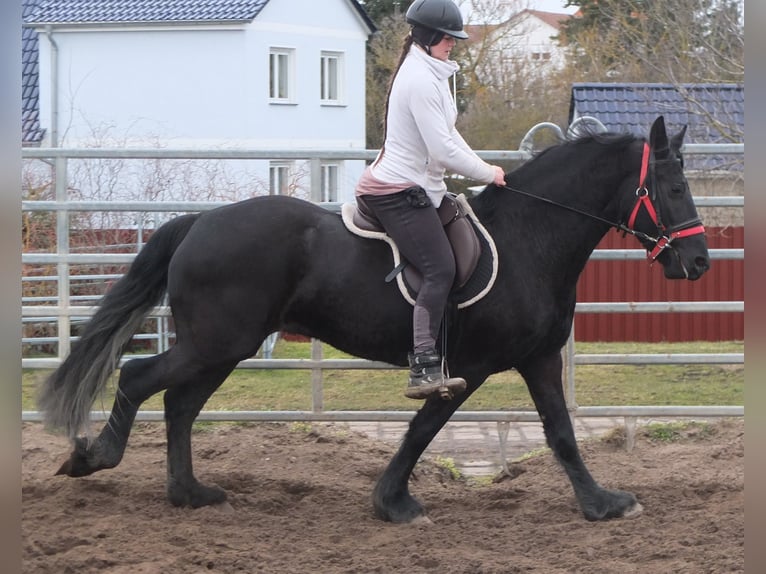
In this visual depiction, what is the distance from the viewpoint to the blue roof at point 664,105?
14500mm

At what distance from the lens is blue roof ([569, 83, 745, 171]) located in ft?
45.7

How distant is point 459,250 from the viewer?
16.8 ft

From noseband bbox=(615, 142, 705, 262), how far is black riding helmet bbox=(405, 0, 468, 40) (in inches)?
46.8

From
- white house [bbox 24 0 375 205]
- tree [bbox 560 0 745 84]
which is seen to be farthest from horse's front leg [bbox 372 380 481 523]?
white house [bbox 24 0 375 205]

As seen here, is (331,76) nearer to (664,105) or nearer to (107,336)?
(664,105)

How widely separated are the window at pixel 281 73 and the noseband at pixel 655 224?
30905mm

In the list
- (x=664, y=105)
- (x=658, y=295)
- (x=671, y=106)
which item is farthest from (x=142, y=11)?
(x=658, y=295)

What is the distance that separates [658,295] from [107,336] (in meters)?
8.97

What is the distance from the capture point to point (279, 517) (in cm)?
547

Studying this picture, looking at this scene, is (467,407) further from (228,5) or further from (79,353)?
(228,5)

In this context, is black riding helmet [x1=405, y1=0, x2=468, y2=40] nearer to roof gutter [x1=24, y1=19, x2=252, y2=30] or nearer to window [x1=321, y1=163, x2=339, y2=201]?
window [x1=321, y1=163, x2=339, y2=201]

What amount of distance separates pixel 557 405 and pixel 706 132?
12.1 meters

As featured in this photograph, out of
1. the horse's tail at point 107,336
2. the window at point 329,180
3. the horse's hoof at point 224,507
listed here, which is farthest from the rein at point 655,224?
the window at point 329,180

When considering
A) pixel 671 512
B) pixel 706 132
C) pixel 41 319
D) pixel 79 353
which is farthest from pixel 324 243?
pixel 706 132
